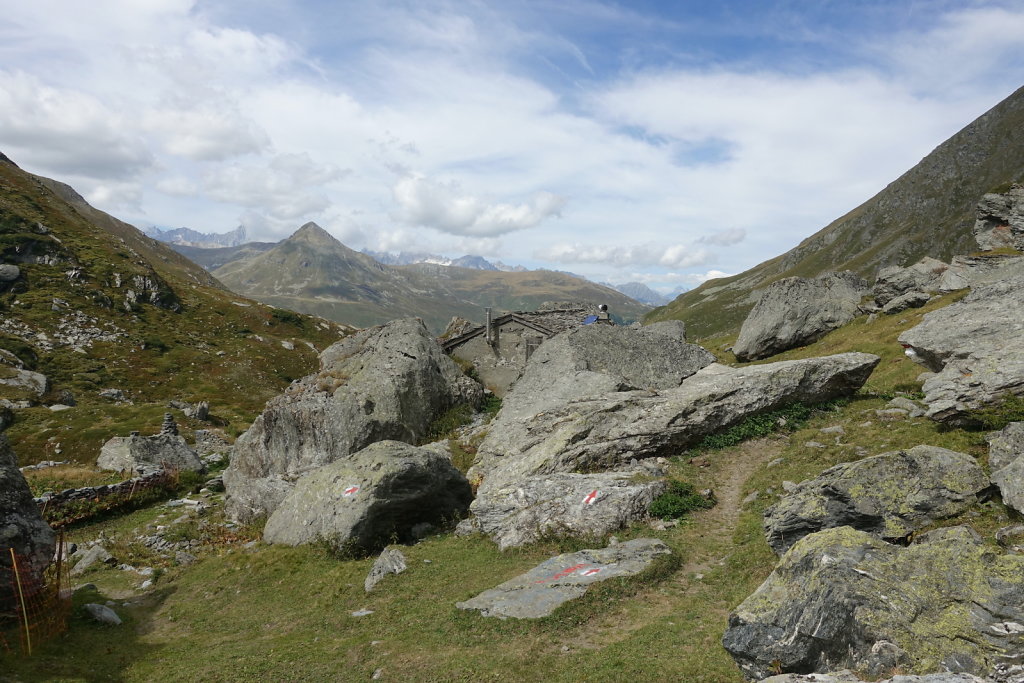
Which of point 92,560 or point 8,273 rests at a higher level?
point 8,273

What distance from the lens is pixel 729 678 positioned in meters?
9.53

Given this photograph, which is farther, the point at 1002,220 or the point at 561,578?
the point at 1002,220

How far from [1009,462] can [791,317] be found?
34.5 m

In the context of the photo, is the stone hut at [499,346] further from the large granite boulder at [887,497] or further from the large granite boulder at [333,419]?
the large granite boulder at [887,497]

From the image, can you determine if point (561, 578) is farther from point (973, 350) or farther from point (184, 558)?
point (184, 558)

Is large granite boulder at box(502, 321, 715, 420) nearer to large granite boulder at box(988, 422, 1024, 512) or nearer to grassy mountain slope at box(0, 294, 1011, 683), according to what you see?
grassy mountain slope at box(0, 294, 1011, 683)

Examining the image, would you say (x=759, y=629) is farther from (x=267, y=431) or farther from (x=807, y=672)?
(x=267, y=431)

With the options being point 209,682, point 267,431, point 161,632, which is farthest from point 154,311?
point 209,682

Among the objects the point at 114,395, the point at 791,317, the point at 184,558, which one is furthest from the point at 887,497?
the point at 114,395

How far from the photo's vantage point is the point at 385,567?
18.4 meters

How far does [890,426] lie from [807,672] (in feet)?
45.8

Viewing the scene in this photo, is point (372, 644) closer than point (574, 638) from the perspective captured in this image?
No

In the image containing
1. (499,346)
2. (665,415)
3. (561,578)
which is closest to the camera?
(561,578)

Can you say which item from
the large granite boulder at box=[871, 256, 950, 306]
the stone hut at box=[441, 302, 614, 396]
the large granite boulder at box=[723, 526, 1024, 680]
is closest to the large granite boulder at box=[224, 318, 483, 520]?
the stone hut at box=[441, 302, 614, 396]
